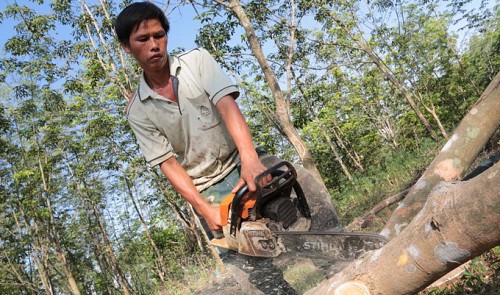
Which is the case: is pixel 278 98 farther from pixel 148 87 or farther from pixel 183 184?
pixel 183 184

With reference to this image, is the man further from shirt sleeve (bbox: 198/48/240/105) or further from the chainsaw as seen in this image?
the chainsaw

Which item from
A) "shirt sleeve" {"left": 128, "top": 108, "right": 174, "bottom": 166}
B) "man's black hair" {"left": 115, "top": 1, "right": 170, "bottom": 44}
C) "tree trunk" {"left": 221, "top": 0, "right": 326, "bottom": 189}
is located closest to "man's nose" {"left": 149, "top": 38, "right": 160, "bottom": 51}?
"man's black hair" {"left": 115, "top": 1, "right": 170, "bottom": 44}

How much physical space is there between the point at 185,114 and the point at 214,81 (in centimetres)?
27

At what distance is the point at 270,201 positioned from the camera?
72.7 inches

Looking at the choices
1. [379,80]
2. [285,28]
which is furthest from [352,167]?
[285,28]

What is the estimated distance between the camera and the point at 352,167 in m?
26.0

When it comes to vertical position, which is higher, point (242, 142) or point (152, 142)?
point (152, 142)

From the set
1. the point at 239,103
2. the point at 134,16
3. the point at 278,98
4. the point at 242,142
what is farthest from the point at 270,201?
the point at 239,103

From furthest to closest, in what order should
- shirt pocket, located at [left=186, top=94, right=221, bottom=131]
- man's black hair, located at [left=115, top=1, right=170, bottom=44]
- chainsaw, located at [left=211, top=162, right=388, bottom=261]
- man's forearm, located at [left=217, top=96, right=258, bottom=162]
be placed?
1. shirt pocket, located at [left=186, top=94, right=221, bottom=131]
2. man's black hair, located at [left=115, top=1, right=170, bottom=44]
3. man's forearm, located at [left=217, top=96, right=258, bottom=162]
4. chainsaw, located at [left=211, top=162, right=388, bottom=261]

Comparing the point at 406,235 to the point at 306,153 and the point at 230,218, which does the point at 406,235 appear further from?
the point at 306,153

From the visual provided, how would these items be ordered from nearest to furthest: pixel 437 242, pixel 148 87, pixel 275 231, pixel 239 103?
1. pixel 437 242
2. pixel 275 231
3. pixel 148 87
4. pixel 239 103

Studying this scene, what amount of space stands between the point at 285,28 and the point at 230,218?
9.54 m

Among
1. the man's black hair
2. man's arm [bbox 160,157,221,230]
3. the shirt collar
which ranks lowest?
man's arm [bbox 160,157,221,230]

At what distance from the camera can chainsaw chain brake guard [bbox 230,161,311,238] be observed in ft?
5.77
